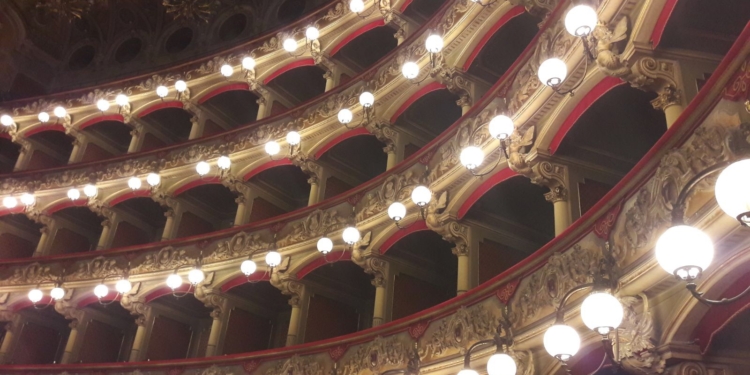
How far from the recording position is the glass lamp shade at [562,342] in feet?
16.3

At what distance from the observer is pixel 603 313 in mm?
4500

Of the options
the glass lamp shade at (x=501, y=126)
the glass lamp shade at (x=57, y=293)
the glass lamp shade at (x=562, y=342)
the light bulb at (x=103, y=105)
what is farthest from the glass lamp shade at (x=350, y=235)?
the light bulb at (x=103, y=105)

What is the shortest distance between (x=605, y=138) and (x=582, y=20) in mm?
3385

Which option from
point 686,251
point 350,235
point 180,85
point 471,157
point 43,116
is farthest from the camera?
point 43,116

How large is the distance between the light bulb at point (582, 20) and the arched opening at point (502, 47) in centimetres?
589

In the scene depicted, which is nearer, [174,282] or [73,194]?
[174,282]

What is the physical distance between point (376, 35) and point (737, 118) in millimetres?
13273

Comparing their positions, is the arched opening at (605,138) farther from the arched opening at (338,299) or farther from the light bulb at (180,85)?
the light bulb at (180,85)

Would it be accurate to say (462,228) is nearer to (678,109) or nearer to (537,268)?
(537,268)

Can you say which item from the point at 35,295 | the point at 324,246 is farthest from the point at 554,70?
the point at 35,295

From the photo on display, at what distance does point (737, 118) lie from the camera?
468 cm

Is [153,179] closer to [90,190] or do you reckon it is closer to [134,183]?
[134,183]

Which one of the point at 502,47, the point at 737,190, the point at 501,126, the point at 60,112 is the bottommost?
the point at 737,190

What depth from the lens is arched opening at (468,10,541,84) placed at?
1171 cm
